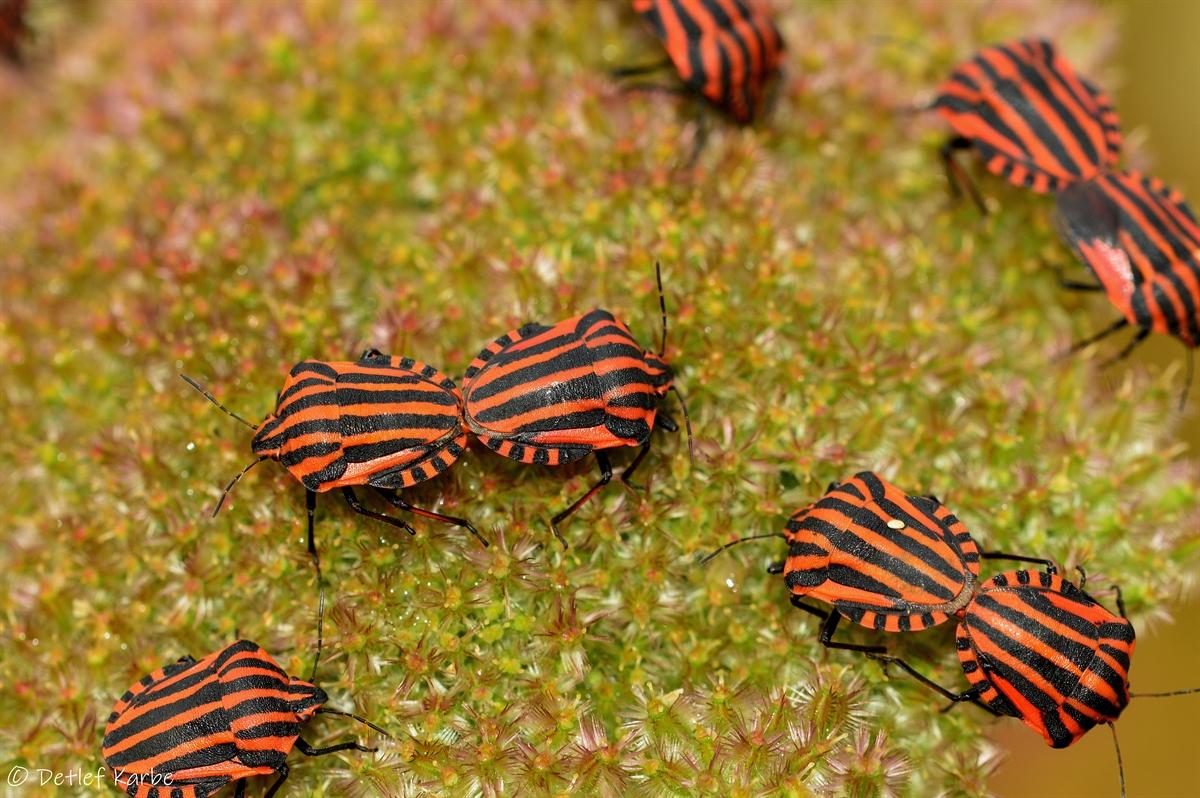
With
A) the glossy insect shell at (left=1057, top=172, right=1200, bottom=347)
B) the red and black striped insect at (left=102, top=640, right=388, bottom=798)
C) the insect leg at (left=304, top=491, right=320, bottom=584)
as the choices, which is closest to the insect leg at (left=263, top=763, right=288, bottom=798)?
the red and black striped insect at (left=102, top=640, right=388, bottom=798)

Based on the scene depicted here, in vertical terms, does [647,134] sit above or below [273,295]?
above

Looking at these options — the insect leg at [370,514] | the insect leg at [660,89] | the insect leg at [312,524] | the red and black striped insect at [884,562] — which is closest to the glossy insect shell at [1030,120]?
the insect leg at [660,89]

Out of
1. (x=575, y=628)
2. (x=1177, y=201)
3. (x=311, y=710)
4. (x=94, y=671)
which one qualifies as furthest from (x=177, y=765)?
(x=1177, y=201)

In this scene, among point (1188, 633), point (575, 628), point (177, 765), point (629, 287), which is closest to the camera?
point (177, 765)

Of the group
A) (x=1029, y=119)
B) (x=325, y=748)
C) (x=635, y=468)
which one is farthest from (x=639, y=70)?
(x=325, y=748)

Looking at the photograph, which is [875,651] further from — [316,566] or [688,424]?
[316,566]

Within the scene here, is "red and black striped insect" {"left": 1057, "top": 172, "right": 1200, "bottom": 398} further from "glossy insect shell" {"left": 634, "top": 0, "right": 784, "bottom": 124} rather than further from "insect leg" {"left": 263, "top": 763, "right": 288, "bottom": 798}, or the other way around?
"insect leg" {"left": 263, "top": 763, "right": 288, "bottom": 798}

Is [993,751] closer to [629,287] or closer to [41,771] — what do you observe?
[629,287]
